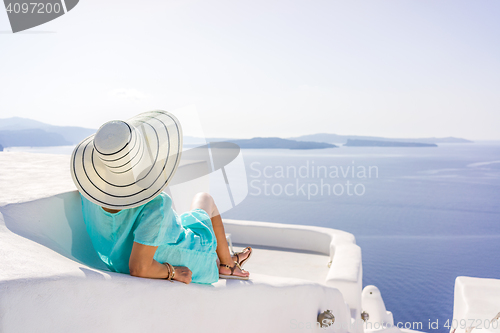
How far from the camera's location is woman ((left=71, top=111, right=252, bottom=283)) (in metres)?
1.14

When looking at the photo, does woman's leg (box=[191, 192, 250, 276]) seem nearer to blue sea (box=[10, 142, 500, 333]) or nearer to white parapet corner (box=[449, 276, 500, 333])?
white parapet corner (box=[449, 276, 500, 333])

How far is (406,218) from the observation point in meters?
33.9

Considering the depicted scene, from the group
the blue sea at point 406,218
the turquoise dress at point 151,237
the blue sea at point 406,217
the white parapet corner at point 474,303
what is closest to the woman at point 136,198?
the turquoise dress at point 151,237

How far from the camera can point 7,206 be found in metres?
1.20

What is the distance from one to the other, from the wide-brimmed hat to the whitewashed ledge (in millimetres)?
238

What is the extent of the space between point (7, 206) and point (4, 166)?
5.49 feet

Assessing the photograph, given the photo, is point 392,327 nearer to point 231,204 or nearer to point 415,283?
point 231,204

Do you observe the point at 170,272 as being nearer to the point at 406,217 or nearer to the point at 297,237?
the point at 297,237

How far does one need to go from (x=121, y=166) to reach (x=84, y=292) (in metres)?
0.43

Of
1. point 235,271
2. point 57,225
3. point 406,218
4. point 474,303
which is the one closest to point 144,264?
point 57,225

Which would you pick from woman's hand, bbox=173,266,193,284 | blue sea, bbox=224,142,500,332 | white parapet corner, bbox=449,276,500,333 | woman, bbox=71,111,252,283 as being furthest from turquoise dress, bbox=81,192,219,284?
blue sea, bbox=224,142,500,332

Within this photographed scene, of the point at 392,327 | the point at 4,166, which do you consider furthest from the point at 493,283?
the point at 4,166

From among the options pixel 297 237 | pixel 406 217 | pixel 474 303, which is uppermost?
pixel 297 237

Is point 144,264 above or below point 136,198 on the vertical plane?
below
